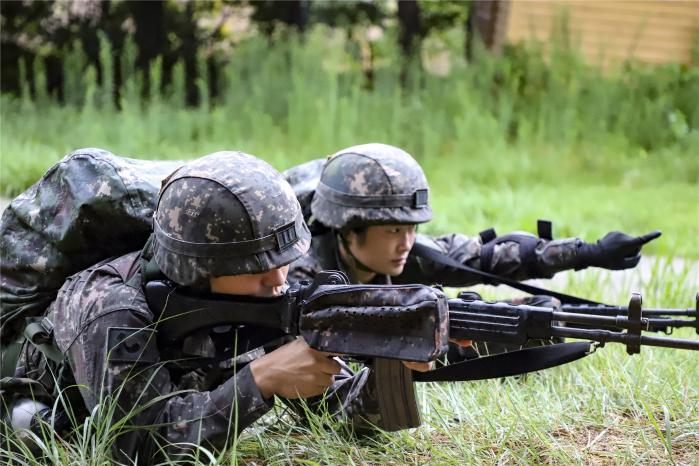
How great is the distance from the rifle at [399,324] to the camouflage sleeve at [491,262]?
4.35ft

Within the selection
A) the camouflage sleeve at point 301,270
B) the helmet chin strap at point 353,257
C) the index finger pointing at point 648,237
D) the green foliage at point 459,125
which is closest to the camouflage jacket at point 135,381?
the camouflage sleeve at point 301,270

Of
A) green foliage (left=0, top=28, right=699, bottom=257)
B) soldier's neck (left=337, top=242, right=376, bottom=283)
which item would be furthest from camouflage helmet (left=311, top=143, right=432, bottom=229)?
green foliage (left=0, top=28, right=699, bottom=257)

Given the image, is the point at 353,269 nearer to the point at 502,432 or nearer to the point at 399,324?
the point at 502,432

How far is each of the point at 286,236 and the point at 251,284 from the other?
0.60 ft

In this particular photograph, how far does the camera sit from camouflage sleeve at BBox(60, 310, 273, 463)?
2738 mm

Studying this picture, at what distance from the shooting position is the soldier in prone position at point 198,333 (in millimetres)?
2738

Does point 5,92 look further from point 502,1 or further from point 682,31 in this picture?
point 682,31

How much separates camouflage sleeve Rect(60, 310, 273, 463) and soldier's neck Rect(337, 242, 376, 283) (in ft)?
4.48

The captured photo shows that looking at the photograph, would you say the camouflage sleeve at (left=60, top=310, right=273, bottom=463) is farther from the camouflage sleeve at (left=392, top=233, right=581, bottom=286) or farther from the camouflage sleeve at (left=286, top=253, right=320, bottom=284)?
the camouflage sleeve at (left=392, top=233, right=581, bottom=286)

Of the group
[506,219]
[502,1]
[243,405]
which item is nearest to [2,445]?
[243,405]

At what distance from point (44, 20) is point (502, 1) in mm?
5814

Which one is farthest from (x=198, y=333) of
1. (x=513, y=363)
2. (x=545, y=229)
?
(x=545, y=229)

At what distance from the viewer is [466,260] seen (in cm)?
449

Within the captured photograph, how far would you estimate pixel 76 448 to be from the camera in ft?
9.80
